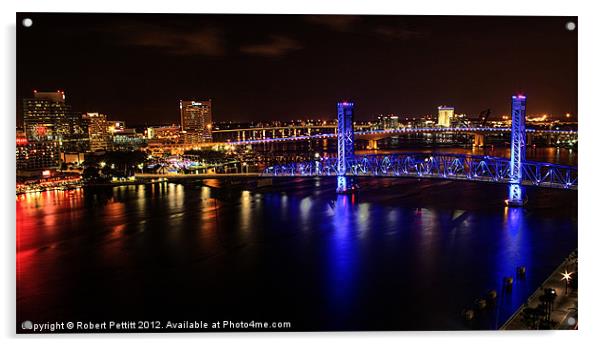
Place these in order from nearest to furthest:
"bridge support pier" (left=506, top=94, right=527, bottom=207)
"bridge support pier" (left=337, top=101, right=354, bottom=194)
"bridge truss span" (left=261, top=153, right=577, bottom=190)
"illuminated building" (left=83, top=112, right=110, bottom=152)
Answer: "bridge support pier" (left=506, top=94, right=527, bottom=207) < "illuminated building" (left=83, top=112, right=110, bottom=152) < "bridge truss span" (left=261, top=153, right=577, bottom=190) < "bridge support pier" (left=337, top=101, right=354, bottom=194)

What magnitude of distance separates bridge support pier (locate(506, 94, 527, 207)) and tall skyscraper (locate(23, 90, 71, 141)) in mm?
4539

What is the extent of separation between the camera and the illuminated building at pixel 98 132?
597 cm

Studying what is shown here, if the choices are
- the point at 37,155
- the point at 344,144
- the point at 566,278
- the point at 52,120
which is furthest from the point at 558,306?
the point at 344,144

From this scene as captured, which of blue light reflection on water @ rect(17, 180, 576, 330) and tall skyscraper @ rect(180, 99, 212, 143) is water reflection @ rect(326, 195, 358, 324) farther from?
tall skyscraper @ rect(180, 99, 212, 143)

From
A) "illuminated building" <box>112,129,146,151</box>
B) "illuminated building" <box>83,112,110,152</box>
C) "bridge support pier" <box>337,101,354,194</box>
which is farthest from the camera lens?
"illuminated building" <box>112,129,146,151</box>

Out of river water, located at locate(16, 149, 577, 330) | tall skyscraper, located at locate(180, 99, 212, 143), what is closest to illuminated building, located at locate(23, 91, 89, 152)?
river water, located at locate(16, 149, 577, 330)

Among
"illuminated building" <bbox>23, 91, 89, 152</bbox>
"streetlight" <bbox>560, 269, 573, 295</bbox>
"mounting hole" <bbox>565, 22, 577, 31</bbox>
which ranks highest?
"mounting hole" <bbox>565, 22, 577, 31</bbox>

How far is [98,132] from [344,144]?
4084 millimetres

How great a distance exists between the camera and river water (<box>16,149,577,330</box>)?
3.31m

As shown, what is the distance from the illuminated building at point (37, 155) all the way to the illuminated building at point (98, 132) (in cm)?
53

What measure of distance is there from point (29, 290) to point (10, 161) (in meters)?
1.22

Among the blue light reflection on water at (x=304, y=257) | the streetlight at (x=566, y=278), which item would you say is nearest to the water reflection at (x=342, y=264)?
the blue light reflection on water at (x=304, y=257)

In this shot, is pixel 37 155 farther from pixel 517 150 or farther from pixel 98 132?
pixel 517 150
